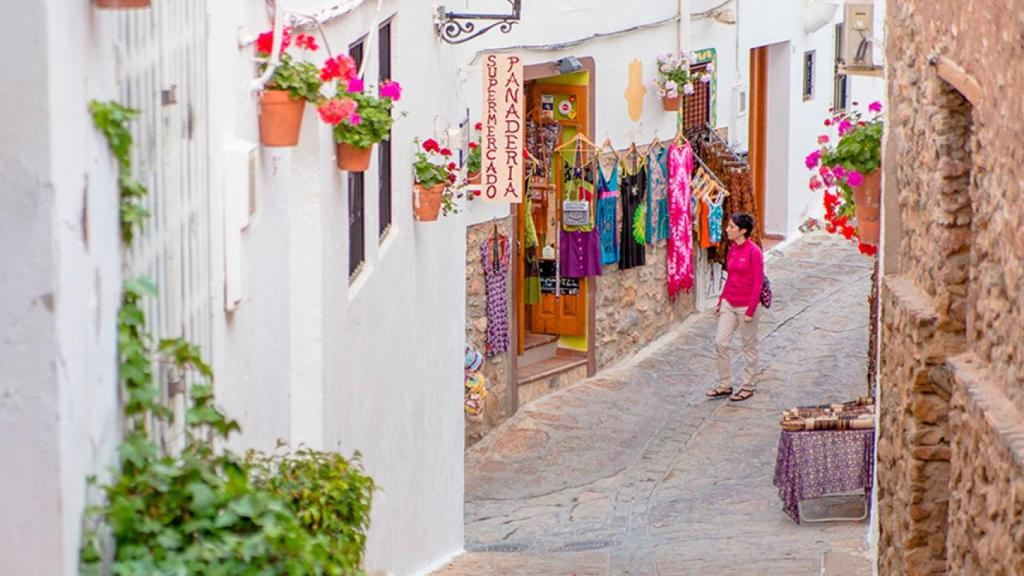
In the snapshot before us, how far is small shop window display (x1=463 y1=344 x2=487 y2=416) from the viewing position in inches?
526

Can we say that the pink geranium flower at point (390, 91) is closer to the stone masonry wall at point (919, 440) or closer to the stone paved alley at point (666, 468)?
the stone masonry wall at point (919, 440)

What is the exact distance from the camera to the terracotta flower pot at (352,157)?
776 cm

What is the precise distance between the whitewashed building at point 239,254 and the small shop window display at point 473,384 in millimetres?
366

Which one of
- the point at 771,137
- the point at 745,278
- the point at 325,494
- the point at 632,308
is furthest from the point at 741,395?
the point at 325,494

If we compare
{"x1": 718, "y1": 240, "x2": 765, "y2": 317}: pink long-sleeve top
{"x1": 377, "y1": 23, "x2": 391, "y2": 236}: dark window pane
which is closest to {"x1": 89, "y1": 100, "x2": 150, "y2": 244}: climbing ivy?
{"x1": 377, "y1": 23, "x2": 391, "y2": 236}: dark window pane

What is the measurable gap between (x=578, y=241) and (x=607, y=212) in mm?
516

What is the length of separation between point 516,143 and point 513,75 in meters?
0.61

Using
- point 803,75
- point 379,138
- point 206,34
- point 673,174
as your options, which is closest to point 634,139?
point 673,174

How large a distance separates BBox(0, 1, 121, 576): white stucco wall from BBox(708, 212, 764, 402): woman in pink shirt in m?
10.8

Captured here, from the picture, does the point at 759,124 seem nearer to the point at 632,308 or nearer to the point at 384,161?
the point at 632,308

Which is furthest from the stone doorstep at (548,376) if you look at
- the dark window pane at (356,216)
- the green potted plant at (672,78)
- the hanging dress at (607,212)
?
the dark window pane at (356,216)

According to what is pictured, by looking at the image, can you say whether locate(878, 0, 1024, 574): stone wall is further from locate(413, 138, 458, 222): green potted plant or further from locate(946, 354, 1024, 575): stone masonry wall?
locate(413, 138, 458, 222): green potted plant

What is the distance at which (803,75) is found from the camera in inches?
877

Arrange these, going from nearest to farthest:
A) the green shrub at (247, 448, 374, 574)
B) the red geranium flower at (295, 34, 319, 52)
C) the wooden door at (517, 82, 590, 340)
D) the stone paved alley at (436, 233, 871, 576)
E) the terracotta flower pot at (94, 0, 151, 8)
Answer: the terracotta flower pot at (94, 0, 151, 8), the green shrub at (247, 448, 374, 574), the red geranium flower at (295, 34, 319, 52), the stone paved alley at (436, 233, 871, 576), the wooden door at (517, 82, 590, 340)
